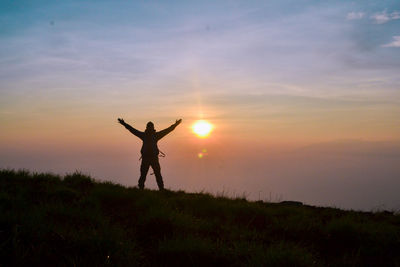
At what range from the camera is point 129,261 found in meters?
5.70

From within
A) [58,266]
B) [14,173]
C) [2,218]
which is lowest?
[58,266]

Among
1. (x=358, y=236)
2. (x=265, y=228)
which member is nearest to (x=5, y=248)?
(x=265, y=228)

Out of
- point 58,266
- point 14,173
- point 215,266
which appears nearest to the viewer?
point 58,266

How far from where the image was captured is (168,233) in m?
7.56

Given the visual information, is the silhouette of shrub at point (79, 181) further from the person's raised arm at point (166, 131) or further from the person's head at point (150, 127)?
the person's raised arm at point (166, 131)

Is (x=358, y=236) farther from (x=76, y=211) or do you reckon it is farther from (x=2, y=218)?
(x=2, y=218)

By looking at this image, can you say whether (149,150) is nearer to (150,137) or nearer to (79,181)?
(150,137)

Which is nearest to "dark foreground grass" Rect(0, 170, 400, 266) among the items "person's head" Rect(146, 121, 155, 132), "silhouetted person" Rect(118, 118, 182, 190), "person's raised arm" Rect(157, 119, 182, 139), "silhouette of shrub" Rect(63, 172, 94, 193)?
"silhouette of shrub" Rect(63, 172, 94, 193)

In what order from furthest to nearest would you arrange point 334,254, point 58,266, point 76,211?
point 76,211
point 334,254
point 58,266

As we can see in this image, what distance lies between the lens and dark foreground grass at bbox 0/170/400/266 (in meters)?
5.92

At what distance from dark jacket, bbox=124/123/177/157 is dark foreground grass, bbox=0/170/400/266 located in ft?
12.2

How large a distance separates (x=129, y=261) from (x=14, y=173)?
26.6 ft

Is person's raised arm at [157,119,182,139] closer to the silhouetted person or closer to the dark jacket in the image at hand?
the dark jacket

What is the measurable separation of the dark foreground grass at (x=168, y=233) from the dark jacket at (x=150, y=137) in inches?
146
